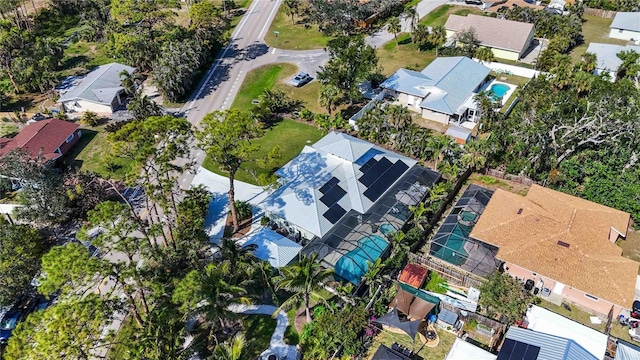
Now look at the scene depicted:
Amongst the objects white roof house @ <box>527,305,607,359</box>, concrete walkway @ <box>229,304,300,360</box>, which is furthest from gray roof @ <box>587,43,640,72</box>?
concrete walkway @ <box>229,304,300,360</box>

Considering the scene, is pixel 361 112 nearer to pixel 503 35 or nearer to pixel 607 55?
pixel 503 35

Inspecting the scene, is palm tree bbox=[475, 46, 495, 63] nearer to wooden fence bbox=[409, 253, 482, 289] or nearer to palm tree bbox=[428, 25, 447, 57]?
palm tree bbox=[428, 25, 447, 57]

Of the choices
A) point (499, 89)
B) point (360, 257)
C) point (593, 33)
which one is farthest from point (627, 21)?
point (360, 257)

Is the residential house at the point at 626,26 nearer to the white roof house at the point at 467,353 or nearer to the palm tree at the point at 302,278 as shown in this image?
the white roof house at the point at 467,353

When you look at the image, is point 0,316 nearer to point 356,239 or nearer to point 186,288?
point 186,288

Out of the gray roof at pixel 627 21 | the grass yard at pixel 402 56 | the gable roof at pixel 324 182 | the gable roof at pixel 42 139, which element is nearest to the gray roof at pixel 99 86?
the gable roof at pixel 42 139

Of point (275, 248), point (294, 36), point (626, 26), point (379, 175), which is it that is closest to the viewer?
point (275, 248)

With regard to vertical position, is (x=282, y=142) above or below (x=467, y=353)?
below
